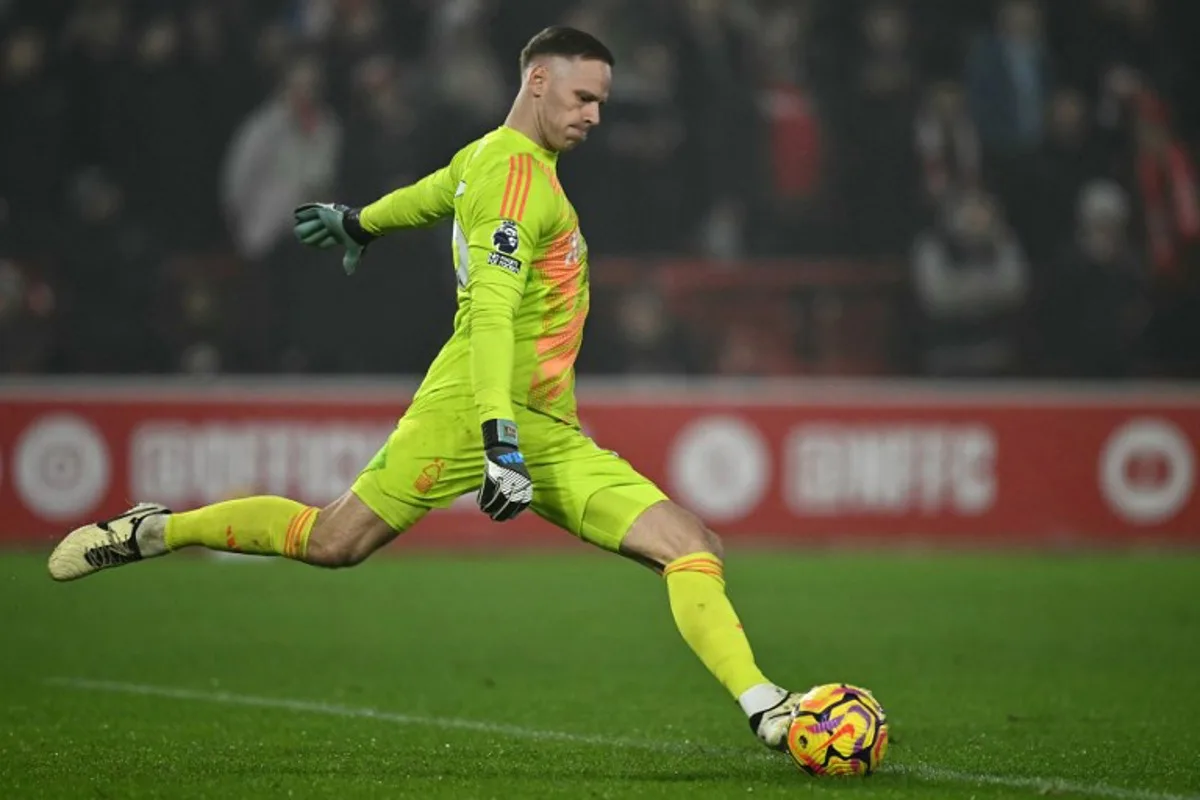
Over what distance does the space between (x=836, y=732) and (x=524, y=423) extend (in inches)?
50.6

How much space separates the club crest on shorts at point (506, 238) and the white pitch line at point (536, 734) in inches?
65.6

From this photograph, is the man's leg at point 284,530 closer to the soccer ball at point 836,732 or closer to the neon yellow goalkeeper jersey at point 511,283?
the neon yellow goalkeeper jersey at point 511,283

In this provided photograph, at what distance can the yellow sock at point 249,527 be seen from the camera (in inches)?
243

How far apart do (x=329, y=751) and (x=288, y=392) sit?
27.7 ft

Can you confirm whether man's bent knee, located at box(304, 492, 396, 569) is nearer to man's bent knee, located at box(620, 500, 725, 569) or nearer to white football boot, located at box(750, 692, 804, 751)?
man's bent knee, located at box(620, 500, 725, 569)

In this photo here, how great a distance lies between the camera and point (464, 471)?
19.9ft

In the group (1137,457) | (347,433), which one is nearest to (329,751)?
(347,433)

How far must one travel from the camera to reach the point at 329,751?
20.6 ft

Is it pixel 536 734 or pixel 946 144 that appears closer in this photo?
pixel 536 734

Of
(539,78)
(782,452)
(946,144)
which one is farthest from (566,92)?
(946,144)

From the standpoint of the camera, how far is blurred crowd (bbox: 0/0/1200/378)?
49.4ft

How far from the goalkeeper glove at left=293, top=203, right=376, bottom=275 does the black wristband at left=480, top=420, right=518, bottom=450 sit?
1.30 metres

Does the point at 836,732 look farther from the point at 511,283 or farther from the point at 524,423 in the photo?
the point at 511,283

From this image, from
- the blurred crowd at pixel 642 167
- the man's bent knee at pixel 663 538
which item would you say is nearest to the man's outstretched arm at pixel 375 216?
the man's bent knee at pixel 663 538
